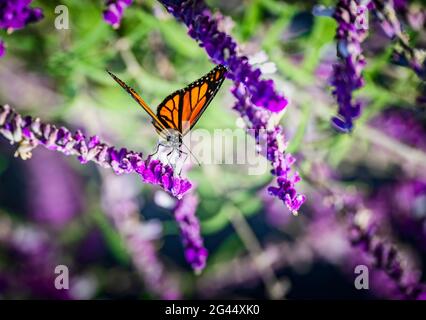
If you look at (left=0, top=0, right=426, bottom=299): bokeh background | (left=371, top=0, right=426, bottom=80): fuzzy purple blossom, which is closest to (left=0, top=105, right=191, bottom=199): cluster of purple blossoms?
(left=0, top=0, right=426, bottom=299): bokeh background

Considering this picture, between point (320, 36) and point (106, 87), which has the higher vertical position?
point (106, 87)

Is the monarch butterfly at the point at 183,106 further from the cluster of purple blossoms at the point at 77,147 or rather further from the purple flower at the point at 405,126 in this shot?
the purple flower at the point at 405,126

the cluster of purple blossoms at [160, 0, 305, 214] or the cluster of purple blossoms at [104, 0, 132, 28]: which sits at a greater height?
the cluster of purple blossoms at [104, 0, 132, 28]

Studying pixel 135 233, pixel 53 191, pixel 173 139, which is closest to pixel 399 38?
pixel 173 139

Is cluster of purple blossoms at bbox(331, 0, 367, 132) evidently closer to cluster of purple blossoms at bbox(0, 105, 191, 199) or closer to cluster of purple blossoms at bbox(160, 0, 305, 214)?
cluster of purple blossoms at bbox(160, 0, 305, 214)
